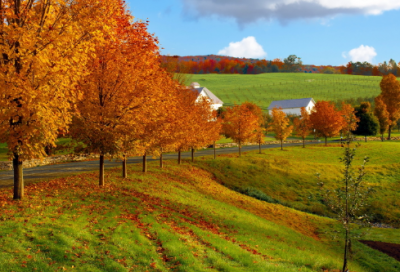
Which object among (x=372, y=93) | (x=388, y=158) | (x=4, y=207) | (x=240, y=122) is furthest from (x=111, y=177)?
(x=372, y=93)

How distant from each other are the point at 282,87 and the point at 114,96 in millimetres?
150593

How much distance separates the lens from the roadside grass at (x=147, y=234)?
33.9ft

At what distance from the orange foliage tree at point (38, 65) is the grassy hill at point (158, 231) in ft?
10.3

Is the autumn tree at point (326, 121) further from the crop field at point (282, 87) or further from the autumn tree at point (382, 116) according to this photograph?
the crop field at point (282, 87)

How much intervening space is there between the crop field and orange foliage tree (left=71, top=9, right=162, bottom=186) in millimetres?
107084

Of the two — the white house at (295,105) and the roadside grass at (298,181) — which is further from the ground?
the white house at (295,105)

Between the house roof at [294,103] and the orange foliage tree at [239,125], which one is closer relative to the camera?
the orange foliage tree at [239,125]

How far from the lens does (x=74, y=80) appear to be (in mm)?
13383

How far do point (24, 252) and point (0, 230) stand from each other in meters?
1.75

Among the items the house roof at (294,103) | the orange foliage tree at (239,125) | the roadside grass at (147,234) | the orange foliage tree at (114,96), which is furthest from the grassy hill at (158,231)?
the house roof at (294,103)

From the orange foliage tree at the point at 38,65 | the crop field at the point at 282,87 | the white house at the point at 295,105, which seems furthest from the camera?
the crop field at the point at 282,87

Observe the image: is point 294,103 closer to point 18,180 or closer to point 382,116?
point 382,116

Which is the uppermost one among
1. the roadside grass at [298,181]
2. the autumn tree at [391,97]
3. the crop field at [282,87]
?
the crop field at [282,87]

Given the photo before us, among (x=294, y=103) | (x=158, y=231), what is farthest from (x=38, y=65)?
(x=294, y=103)
